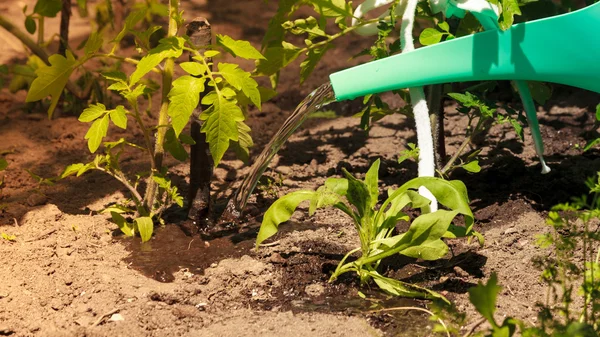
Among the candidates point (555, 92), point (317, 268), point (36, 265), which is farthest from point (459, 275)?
point (555, 92)

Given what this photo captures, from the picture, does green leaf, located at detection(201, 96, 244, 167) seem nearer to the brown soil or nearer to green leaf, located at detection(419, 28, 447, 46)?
the brown soil

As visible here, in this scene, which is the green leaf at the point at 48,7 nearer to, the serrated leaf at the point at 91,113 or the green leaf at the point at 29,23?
the green leaf at the point at 29,23

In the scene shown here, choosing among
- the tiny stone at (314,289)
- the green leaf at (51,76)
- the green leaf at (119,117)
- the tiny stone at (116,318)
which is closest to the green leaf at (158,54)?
the green leaf at (119,117)

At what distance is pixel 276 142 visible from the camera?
2658 mm

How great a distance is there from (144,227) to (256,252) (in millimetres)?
358

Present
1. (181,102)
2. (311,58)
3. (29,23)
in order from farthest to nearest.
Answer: (29,23)
(311,58)
(181,102)

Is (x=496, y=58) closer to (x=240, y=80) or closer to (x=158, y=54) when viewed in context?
(x=240, y=80)

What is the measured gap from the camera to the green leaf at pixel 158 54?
2334 millimetres

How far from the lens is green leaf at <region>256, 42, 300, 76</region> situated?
2.76m

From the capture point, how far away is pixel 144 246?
2.67 m

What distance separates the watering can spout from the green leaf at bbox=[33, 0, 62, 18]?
132cm

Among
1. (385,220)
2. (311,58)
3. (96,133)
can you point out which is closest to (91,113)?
(96,133)

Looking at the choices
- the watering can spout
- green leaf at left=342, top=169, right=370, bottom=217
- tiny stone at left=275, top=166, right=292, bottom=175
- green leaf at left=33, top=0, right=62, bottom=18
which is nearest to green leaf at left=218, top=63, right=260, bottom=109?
the watering can spout

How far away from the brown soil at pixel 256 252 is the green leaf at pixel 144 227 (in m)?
0.07
